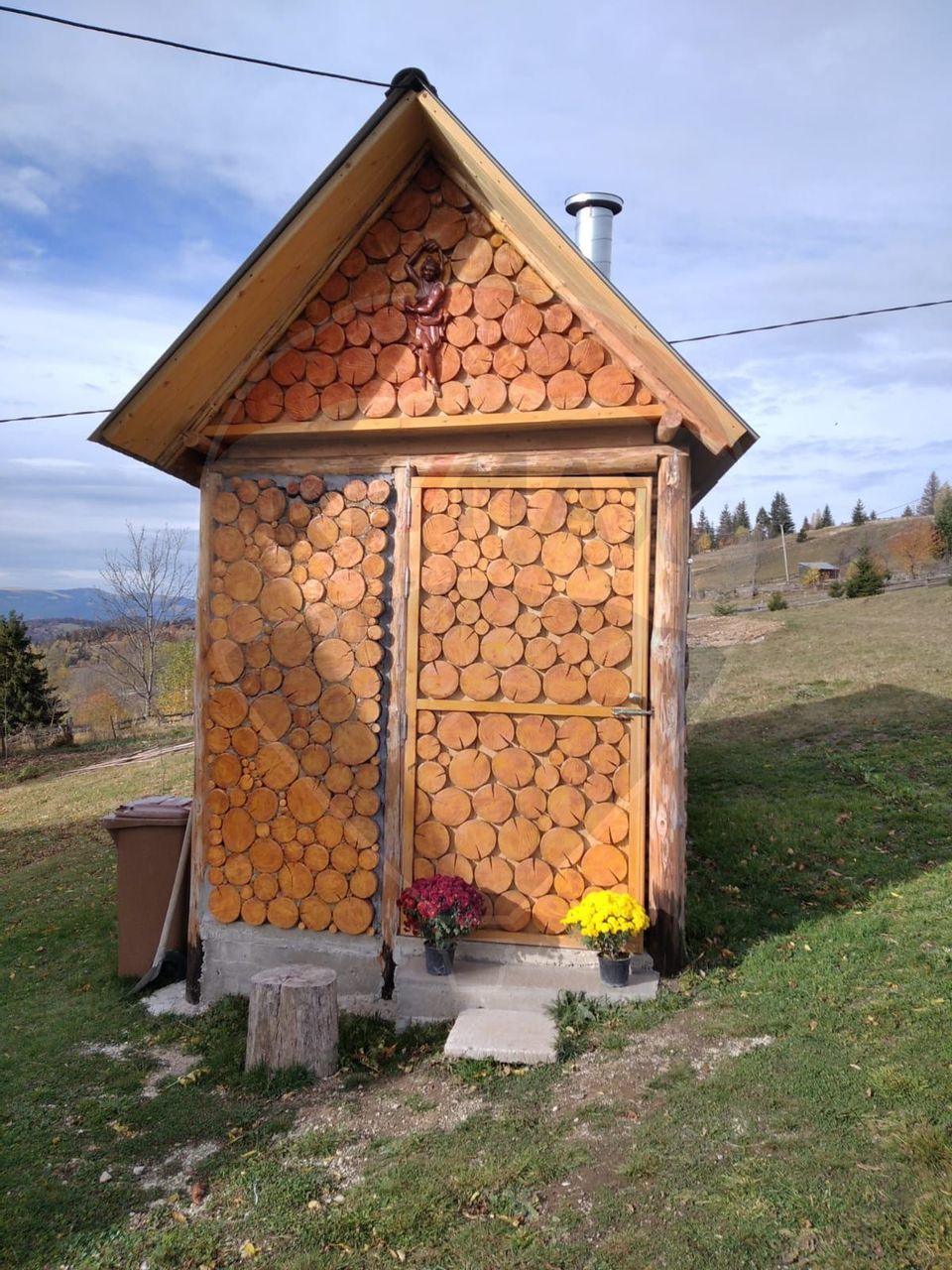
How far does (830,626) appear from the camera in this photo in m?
23.0

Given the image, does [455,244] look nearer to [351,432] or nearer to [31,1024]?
[351,432]

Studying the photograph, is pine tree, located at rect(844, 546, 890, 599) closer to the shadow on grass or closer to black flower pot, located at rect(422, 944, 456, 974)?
the shadow on grass

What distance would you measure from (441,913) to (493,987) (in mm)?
568

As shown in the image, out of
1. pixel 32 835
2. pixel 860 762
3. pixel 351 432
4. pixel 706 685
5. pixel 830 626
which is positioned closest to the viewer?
pixel 351 432

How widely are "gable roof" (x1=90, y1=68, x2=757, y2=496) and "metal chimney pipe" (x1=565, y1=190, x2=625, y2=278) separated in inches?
96.3

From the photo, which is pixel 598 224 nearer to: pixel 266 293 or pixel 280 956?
pixel 266 293

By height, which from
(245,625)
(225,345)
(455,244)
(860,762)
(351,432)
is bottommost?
(860,762)

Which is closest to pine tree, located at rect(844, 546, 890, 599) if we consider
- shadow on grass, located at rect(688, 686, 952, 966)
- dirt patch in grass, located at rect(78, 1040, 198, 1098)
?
shadow on grass, located at rect(688, 686, 952, 966)

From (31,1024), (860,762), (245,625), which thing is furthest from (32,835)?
(860,762)

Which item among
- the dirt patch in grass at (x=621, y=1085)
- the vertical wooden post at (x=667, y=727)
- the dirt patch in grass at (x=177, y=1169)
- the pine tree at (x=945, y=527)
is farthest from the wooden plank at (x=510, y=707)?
the pine tree at (x=945, y=527)

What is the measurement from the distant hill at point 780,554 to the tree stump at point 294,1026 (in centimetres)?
5186

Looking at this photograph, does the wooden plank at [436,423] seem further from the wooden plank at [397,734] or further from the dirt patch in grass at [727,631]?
the dirt patch in grass at [727,631]

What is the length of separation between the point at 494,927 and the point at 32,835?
11.3m

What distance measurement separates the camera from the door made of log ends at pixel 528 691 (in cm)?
561
